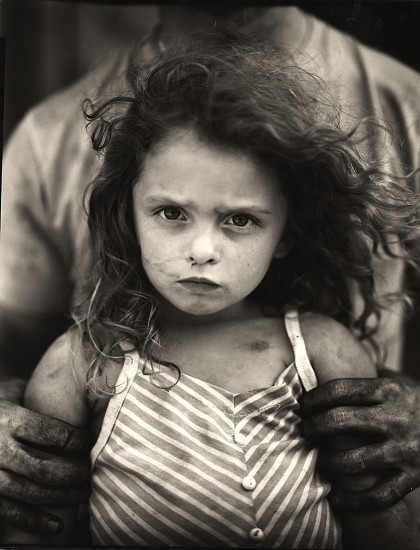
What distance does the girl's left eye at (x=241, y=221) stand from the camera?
4.13 feet

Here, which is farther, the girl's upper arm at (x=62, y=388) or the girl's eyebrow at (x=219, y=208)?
the girl's upper arm at (x=62, y=388)

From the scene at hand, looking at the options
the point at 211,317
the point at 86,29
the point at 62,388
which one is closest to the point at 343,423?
the point at 211,317

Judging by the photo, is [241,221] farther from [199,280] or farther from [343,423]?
[343,423]

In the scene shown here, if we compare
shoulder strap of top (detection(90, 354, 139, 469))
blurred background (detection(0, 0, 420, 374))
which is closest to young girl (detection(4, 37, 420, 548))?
shoulder strap of top (detection(90, 354, 139, 469))

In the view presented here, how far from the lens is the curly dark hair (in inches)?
48.9

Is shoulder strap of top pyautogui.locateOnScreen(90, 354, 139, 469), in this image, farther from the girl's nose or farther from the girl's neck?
the girl's nose

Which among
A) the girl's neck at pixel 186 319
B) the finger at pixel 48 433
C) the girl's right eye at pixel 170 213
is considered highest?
the girl's right eye at pixel 170 213

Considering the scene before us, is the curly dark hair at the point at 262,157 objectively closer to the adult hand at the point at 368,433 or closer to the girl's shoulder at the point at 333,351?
the girl's shoulder at the point at 333,351

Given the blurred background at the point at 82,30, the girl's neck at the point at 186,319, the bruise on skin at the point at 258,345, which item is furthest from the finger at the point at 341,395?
the blurred background at the point at 82,30

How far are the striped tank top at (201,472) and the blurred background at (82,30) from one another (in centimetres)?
60

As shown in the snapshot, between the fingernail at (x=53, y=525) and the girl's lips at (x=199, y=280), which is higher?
the girl's lips at (x=199, y=280)

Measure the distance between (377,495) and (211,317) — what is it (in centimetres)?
47

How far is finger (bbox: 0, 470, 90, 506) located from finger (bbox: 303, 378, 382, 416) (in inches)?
19.0

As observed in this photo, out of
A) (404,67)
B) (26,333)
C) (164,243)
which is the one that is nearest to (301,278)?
(164,243)
